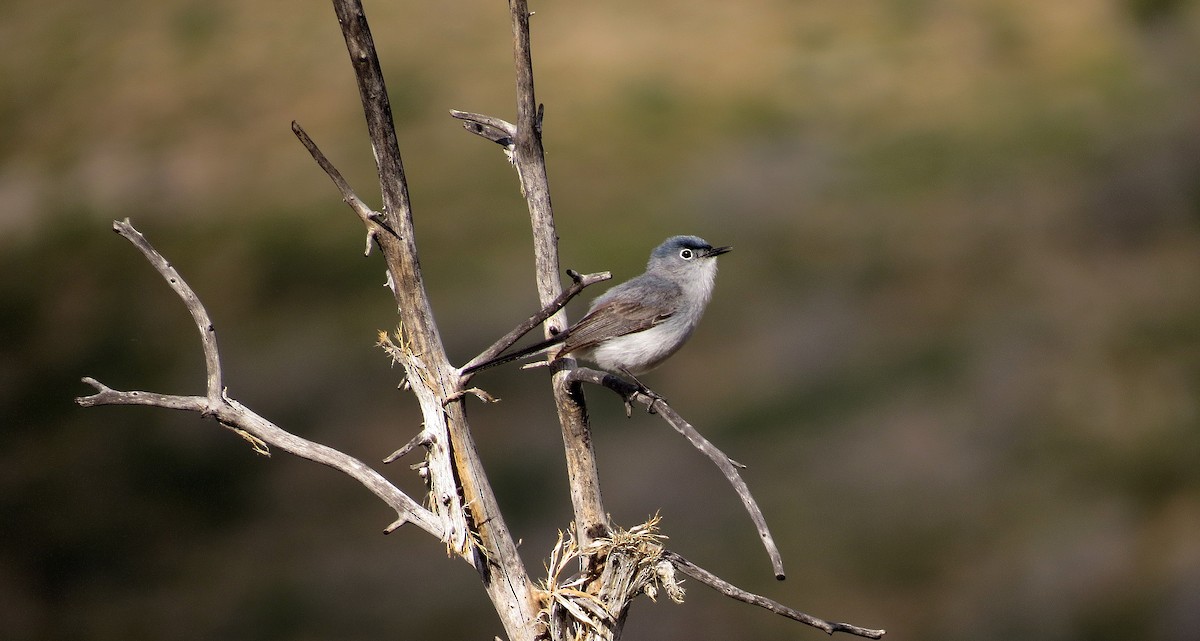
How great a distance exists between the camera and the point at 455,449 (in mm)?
2836

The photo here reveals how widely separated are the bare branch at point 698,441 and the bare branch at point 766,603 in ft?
0.30

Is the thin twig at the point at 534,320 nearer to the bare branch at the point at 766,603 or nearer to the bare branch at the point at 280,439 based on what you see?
the bare branch at the point at 280,439

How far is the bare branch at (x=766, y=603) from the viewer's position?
9.08ft

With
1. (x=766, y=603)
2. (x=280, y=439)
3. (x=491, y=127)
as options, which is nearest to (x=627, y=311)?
(x=491, y=127)

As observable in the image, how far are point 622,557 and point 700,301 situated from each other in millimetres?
1921

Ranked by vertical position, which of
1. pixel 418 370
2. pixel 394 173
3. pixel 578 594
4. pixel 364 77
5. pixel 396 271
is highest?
pixel 364 77

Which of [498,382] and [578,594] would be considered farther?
[498,382]

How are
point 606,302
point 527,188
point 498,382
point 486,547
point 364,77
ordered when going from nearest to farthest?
point 364,77 → point 486,547 → point 527,188 → point 606,302 → point 498,382

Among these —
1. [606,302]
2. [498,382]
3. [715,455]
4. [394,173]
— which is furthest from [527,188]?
[498,382]

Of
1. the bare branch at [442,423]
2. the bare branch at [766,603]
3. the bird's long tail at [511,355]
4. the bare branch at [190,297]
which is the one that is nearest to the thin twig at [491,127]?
the bare branch at [442,423]

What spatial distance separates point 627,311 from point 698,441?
5.18ft

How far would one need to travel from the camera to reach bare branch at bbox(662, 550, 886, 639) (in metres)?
2.77

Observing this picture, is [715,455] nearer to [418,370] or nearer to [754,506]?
[754,506]

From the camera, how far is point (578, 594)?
283 centimetres
